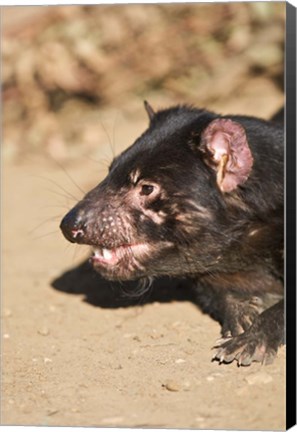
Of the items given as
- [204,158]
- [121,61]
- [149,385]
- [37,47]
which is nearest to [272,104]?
[121,61]

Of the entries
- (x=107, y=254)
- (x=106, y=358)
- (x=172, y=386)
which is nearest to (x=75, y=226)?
(x=107, y=254)

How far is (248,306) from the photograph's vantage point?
5047 mm

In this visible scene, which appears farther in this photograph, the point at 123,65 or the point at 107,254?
the point at 123,65

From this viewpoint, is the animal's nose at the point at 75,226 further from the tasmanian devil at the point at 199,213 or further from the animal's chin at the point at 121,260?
the animal's chin at the point at 121,260

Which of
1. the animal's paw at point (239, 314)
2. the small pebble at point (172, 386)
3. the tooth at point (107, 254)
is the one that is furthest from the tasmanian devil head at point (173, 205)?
the small pebble at point (172, 386)

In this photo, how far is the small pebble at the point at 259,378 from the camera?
171 inches

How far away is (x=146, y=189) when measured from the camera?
184 inches

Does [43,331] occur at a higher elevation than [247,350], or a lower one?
higher

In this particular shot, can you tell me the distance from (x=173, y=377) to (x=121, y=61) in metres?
4.68

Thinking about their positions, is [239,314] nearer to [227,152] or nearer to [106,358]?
Answer: [106,358]

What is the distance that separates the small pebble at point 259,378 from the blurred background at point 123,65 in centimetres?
408

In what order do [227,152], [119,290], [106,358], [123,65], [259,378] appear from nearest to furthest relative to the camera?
[259,378] < [227,152] < [106,358] < [119,290] < [123,65]

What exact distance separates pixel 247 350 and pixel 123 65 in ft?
15.1

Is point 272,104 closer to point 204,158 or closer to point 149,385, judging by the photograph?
point 204,158
